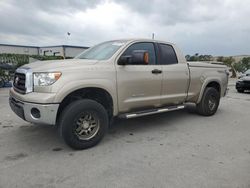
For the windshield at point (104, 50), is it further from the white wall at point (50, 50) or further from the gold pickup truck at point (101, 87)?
the white wall at point (50, 50)

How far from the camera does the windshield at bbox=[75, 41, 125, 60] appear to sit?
4.36 m

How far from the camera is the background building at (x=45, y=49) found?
87.0 ft

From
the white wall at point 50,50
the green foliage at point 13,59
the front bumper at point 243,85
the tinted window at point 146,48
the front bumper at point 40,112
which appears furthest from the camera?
the white wall at point 50,50

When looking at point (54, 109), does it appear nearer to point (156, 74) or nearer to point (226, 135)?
point (156, 74)

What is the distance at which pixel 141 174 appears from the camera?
3049mm

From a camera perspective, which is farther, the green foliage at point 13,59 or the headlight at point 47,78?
the green foliage at point 13,59

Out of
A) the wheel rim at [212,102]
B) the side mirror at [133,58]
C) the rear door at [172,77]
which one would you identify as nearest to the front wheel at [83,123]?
the side mirror at [133,58]

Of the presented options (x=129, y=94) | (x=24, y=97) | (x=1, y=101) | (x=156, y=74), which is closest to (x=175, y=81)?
(x=156, y=74)

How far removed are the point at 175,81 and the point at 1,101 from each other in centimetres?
630

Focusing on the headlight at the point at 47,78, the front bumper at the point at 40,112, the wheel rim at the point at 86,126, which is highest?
the headlight at the point at 47,78

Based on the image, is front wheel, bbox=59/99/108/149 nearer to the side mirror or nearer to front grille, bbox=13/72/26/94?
front grille, bbox=13/72/26/94

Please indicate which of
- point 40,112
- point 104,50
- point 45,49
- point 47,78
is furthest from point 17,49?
point 40,112

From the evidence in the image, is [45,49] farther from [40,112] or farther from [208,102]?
[40,112]

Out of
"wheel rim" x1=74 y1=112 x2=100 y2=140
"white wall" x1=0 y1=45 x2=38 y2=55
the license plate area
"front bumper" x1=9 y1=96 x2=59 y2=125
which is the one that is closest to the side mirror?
"wheel rim" x1=74 y1=112 x2=100 y2=140
